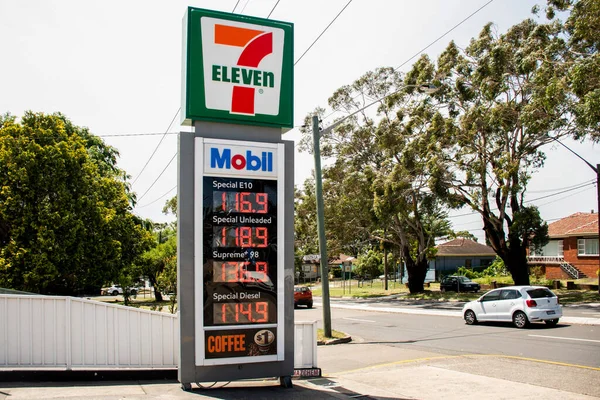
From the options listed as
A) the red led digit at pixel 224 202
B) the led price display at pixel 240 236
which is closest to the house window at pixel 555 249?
the led price display at pixel 240 236

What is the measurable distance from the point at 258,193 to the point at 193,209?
1.07 meters

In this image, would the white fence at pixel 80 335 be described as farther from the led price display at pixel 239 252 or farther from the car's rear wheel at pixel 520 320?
the car's rear wheel at pixel 520 320

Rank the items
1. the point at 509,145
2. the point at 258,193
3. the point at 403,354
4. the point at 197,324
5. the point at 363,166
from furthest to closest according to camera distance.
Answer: the point at 363,166 → the point at 509,145 → the point at 403,354 → the point at 258,193 → the point at 197,324

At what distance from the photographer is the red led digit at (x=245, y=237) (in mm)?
8961

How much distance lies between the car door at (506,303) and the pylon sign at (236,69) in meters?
13.9

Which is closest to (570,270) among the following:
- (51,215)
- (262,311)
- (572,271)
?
(572,271)

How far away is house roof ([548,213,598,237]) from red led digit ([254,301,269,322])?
45909mm

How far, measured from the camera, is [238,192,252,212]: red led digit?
9.05m

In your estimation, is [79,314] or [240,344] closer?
[240,344]

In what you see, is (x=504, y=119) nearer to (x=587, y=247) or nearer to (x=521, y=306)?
(x=521, y=306)

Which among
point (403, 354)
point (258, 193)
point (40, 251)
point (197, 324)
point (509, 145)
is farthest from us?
point (509, 145)

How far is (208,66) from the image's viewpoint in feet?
29.9

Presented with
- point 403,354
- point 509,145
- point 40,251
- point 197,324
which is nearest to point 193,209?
point 197,324

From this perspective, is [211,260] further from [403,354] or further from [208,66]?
[403,354]
